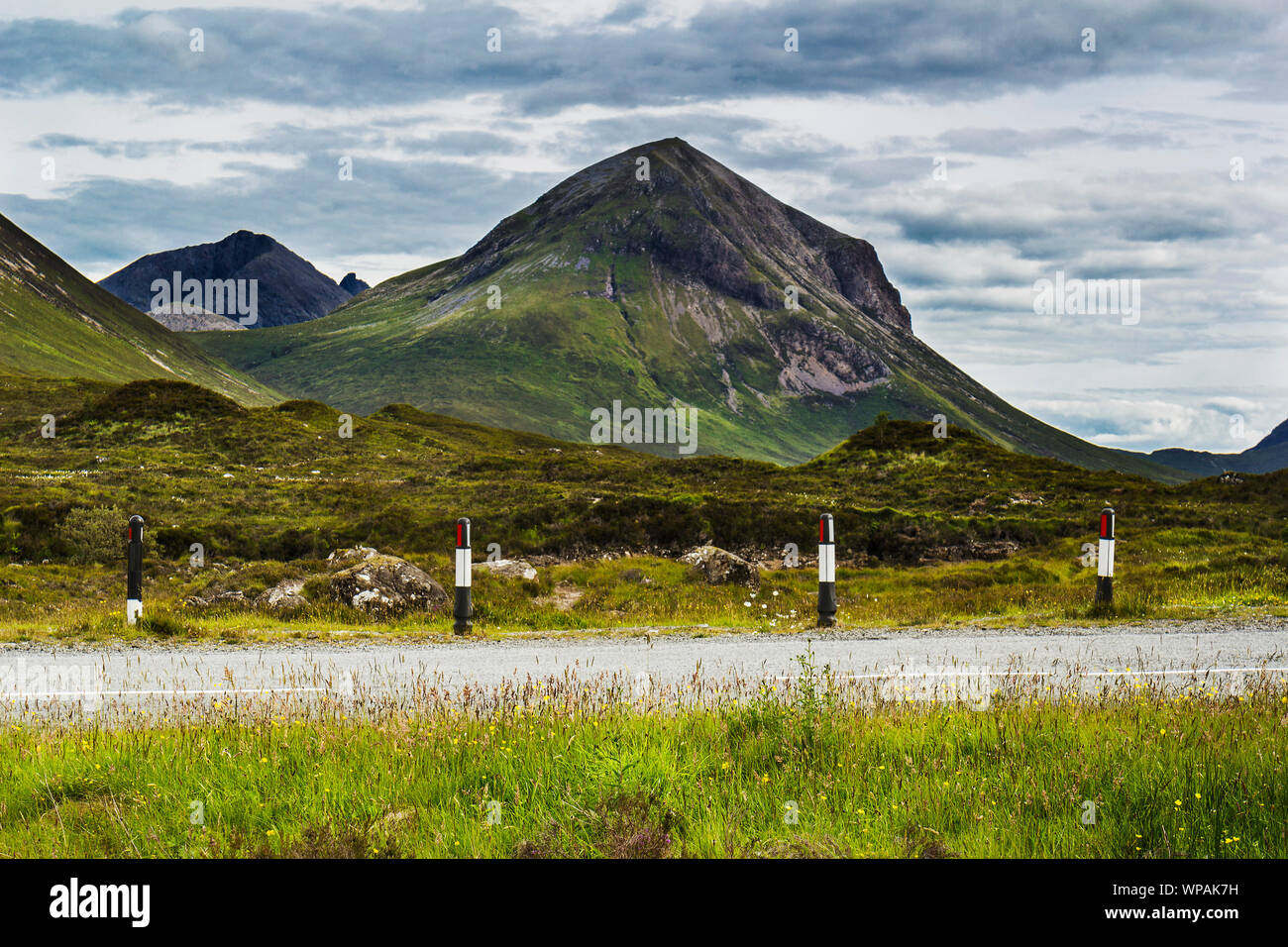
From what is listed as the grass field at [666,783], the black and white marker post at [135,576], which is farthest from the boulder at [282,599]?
the grass field at [666,783]

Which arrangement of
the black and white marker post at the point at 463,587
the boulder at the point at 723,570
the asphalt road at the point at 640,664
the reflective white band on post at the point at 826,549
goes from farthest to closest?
the boulder at the point at 723,570
the reflective white band on post at the point at 826,549
the black and white marker post at the point at 463,587
the asphalt road at the point at 640,664

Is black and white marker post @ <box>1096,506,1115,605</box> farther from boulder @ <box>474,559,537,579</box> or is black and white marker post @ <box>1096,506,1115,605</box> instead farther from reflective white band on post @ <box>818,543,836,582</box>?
boulder @ <box>474,559,537,579</box>

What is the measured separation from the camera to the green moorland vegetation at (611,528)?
53.8 feet

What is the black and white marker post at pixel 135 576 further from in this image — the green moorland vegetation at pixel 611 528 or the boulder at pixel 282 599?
the boulder at pixel 282 599

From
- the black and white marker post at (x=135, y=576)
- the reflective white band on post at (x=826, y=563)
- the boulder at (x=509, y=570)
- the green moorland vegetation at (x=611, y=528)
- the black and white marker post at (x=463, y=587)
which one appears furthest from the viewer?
the boulder at (x=509, y=570)

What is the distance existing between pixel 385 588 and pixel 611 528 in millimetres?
12037

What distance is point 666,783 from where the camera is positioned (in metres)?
5.28

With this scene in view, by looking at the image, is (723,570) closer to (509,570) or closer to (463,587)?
(509,570)

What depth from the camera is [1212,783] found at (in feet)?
17.1

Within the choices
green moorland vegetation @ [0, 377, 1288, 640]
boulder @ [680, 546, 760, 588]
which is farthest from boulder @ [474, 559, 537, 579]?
boulder @ [680, 546, 760, 588]

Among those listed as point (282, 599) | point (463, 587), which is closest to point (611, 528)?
point (282, 599)

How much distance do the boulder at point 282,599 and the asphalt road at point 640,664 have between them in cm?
362
